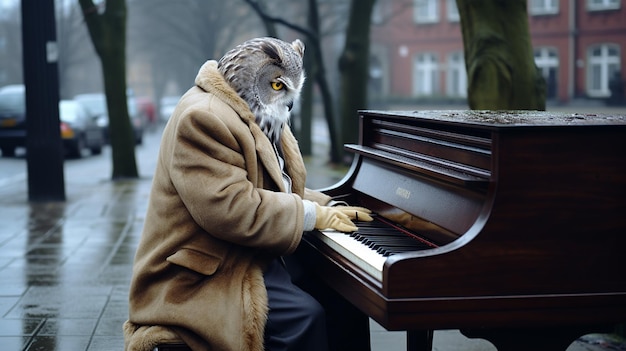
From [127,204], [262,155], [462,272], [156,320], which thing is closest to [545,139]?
[462,272]

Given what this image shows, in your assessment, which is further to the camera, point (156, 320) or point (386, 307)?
point (156, 320)

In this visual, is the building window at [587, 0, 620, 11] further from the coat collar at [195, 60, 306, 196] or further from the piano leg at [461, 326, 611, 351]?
the piano leg at [461, 326, 611, 351]

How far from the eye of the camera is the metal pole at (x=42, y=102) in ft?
40.3

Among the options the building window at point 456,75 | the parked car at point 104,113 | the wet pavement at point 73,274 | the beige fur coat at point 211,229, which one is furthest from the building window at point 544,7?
the beige fur coat at point 211,229

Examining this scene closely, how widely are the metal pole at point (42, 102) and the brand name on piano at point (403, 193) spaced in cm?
956

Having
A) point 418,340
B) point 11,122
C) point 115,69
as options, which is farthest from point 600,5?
point 418,340

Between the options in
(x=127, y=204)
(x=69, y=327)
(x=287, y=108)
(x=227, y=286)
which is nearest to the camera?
(x=227, y=286)

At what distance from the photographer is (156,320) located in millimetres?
3453

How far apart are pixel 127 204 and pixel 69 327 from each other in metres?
6.59

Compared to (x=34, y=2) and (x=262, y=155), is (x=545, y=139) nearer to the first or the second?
(x=262, y=155)

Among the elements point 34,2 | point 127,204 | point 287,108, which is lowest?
point 127,204

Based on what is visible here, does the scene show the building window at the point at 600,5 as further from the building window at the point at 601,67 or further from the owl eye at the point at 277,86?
the owl eye at the point at 277,86

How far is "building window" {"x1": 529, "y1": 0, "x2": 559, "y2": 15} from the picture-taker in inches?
1885

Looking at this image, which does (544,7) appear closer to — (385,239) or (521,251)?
(385,239)
